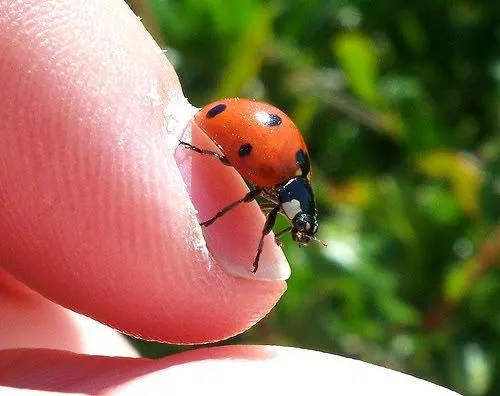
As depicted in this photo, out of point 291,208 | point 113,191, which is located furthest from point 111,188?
point 291,208

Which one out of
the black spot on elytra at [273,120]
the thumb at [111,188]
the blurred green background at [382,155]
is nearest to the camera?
the thumb at [111,188]

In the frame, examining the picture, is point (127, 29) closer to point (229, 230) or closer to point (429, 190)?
point (229, 230)

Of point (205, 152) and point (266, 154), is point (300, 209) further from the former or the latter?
point (205, 152)

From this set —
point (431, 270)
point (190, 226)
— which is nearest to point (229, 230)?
point (190, 226)

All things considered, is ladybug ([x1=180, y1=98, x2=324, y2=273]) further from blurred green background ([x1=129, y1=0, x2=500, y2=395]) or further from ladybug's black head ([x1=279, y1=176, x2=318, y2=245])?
blurred green background ([x1=129, y1=0, x2=500, y2=395])

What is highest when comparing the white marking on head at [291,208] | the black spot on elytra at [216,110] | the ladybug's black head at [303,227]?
the black spot on elytra at [216,110]

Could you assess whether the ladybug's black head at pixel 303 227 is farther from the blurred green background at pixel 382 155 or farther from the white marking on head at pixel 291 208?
the blurred green background at pixel 382 155

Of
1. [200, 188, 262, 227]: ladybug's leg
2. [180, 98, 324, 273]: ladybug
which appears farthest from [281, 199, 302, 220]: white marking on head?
[200, 188, 262, 227]: ladybug's leg

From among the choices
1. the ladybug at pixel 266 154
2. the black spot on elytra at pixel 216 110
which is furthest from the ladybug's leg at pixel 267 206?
the black spot on elytra at pixel 216 110
